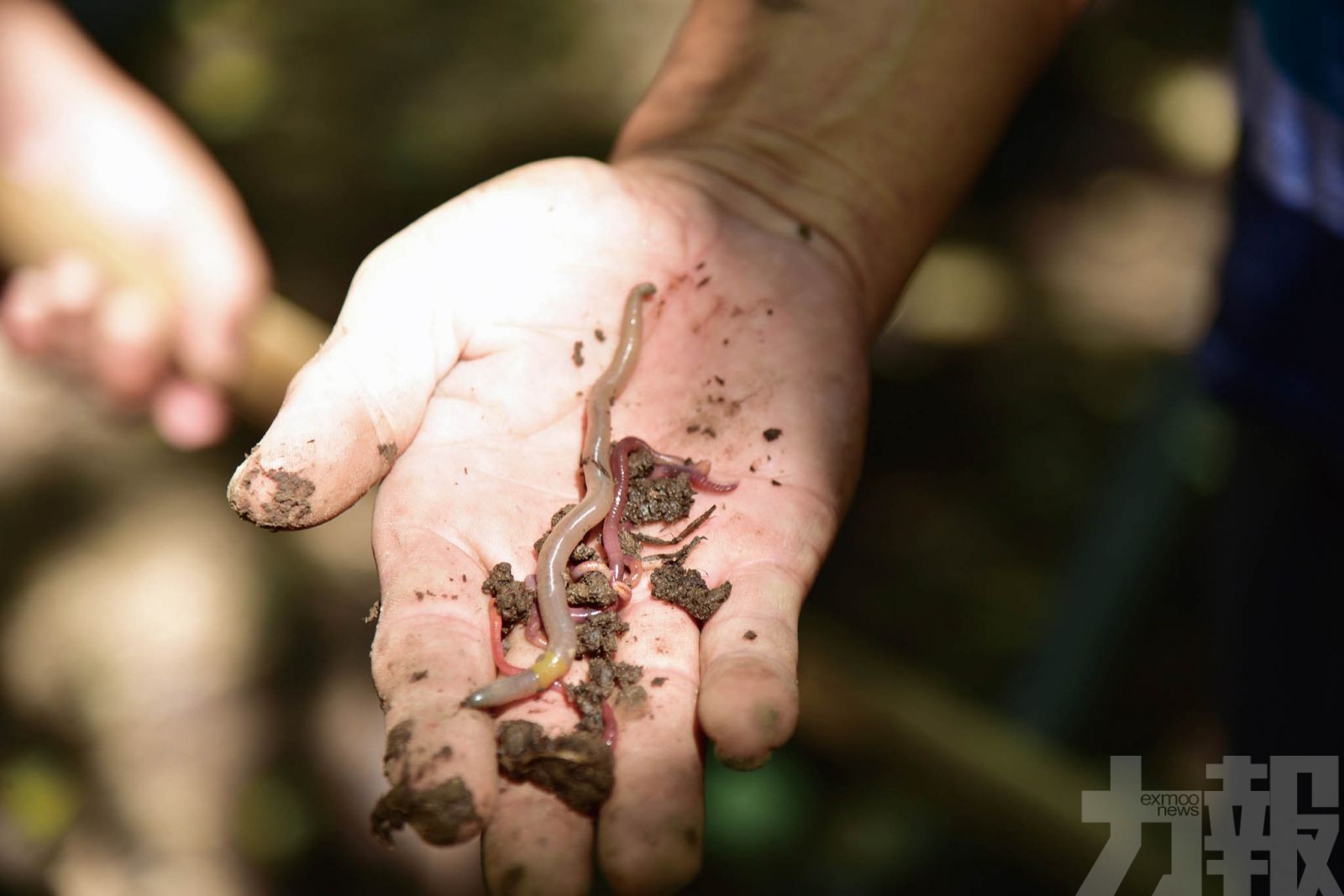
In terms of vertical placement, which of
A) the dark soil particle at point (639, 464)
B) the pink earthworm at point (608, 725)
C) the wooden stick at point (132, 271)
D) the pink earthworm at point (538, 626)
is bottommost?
the wooden stick at point (132, 271)

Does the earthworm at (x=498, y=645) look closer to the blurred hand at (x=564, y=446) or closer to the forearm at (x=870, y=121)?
the blurred hand at (x=564, y=446)

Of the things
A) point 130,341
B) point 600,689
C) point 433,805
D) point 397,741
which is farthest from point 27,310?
point 433,805

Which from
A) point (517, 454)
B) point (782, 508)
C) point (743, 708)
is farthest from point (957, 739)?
point (517, 454)

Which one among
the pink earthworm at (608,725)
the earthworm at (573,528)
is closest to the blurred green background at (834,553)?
the earthworm at (573,528)

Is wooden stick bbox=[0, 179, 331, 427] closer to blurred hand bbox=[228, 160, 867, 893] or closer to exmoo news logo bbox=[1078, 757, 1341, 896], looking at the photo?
blurred hand bbox=[228, 160, 867, 893]

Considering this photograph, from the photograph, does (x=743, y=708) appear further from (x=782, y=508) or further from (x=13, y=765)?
(x=13, y=765)

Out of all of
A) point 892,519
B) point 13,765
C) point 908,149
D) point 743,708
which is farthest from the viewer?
point 892,519
